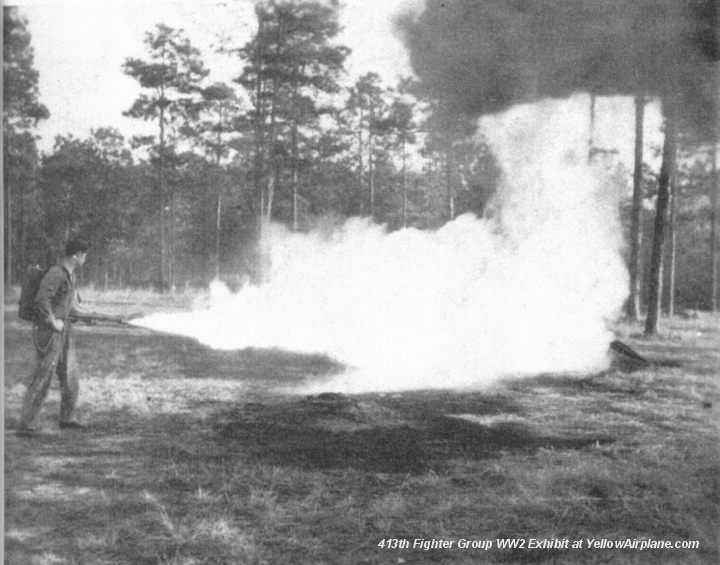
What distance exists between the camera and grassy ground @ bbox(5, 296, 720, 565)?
3896 mm

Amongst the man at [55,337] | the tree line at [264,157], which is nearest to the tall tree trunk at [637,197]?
the tree line at [264,157]

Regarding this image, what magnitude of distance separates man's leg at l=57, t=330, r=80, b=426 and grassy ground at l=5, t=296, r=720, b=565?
0.64 feet

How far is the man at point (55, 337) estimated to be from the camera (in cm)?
530

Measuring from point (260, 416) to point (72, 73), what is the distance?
419 cm

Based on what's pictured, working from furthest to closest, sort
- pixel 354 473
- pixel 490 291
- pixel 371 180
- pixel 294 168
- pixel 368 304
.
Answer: pixel 371 180, pixel 294 168, pixel 368 304, pixel 490 291, pixel 354 473

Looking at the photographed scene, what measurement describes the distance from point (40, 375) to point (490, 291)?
621cm

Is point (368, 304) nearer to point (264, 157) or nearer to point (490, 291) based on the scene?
point (490, 291)

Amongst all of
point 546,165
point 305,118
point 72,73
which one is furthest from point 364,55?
point 546,165

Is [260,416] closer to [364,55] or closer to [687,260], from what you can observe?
[364,55]

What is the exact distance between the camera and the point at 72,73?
5875mm

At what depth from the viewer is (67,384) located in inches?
221

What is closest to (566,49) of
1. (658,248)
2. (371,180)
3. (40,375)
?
(658,248)

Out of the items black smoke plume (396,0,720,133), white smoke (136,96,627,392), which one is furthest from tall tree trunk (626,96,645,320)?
white smoke (136,96,627,392)

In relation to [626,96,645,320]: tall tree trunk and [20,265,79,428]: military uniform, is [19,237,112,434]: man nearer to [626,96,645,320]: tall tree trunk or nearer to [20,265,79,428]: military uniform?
[20,265,79,428]: military uniform
